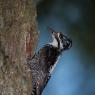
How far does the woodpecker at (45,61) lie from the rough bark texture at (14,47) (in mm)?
239

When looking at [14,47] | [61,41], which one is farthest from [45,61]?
[14,47]

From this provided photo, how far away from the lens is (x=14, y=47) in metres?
4.20

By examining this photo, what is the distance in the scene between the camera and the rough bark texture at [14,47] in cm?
407

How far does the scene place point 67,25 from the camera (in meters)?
7.49

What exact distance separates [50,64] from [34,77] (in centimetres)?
32

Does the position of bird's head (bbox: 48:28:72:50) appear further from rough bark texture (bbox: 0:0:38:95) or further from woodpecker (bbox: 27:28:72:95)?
rough bark texture (bbox: 0:0:38:95)

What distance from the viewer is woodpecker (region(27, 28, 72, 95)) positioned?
4652mm

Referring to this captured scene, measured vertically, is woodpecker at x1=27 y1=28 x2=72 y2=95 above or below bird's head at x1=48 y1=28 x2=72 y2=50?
below

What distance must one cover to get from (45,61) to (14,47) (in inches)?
30.4

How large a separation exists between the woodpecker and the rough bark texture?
24cm

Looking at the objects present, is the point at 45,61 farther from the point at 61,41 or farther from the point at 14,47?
the point at 14,47

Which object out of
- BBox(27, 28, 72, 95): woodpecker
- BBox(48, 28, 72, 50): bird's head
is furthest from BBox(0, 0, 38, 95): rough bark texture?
BBox(48, 28, 72, 50): bird's head

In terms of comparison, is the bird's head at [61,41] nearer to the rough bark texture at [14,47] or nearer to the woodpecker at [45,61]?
the woodpecker at [45,61]

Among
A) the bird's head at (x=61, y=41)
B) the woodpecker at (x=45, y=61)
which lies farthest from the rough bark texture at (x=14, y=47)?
the bird's head at (x=61, y=41)
